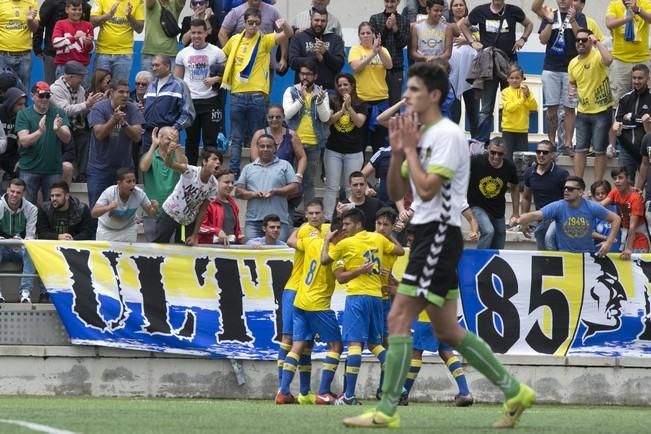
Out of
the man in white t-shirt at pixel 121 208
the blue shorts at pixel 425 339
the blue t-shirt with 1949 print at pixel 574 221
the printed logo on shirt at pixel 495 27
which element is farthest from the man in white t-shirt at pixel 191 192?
the printed logo on shirt at pixel 495 27

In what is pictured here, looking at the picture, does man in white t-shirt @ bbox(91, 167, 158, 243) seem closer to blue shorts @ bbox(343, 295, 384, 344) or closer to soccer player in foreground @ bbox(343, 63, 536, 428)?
blue shorts @ bbox(343, 295, 384, 344)

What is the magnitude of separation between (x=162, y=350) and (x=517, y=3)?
10745mm

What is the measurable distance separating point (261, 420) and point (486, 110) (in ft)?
36.0

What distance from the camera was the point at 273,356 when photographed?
15.5 meters

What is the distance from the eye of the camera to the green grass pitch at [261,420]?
8.10 meters

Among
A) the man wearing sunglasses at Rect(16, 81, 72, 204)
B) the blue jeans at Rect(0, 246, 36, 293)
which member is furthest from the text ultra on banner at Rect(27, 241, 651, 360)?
the man wearing sunglasses at Rect(16, 81, 72, 204)

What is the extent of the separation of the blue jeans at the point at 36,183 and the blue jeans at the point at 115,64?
2.13 metres

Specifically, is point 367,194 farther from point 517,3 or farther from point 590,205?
point 517,3

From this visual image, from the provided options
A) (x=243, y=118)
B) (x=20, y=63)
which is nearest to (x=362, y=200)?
(x=243, y=118)

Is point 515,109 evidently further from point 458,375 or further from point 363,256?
point 363,256

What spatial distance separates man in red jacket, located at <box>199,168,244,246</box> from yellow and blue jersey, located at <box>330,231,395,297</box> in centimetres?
284

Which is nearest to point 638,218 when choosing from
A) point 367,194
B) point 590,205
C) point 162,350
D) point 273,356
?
point 590,205

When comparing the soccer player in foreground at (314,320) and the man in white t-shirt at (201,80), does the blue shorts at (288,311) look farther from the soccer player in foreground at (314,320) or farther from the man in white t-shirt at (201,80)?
the man in white t-shirt at (201,80)

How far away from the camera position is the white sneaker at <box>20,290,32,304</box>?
15.2 m
